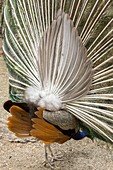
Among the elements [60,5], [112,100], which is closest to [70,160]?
[112,100]

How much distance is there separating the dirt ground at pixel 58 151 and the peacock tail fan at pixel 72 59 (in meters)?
0.66

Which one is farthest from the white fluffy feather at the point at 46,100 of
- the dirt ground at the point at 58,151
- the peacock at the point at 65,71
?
the dirt ground at the point at 58,151

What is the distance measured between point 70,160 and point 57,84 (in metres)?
0.98

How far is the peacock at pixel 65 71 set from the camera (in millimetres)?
2918

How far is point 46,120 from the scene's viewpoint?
301cm

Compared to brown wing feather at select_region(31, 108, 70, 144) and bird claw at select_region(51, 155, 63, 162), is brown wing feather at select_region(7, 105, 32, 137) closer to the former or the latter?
brown wing feather at select_region(31, 108, 70, 144)

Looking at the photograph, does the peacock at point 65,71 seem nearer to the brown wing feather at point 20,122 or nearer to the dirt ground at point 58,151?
the brown wing feather at point 20,122

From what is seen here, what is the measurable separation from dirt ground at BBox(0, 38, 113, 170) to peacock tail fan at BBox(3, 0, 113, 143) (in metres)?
0.66

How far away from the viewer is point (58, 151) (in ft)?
12.8

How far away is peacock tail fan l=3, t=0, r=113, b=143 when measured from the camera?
2.91 m

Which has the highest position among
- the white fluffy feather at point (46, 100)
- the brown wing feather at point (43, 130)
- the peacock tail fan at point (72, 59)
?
the peacock tail fan at point (72, 59)

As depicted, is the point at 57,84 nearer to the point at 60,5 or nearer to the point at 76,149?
the point at 60,5

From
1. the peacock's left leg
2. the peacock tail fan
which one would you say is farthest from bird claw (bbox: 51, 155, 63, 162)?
the peacock tail fan

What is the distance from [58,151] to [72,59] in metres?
1.23
